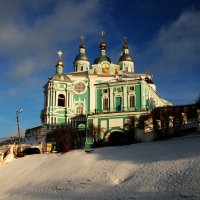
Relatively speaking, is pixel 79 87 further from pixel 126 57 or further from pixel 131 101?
pixel 126 57

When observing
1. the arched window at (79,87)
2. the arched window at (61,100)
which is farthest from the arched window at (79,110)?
the arched window at (79,87)

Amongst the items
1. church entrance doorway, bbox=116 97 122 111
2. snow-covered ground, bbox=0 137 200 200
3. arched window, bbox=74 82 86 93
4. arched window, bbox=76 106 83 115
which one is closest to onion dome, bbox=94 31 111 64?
arched window, bbox=74 82 86 93

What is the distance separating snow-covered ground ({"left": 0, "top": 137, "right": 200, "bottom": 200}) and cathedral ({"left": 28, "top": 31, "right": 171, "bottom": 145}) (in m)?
11.5

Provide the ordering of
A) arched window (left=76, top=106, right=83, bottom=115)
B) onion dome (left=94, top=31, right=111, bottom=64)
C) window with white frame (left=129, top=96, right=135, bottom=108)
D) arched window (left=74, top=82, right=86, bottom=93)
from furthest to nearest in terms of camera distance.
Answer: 1. onion dome (left=94, top=31, right=111, bottom=64)
2. arched window (left=74, top=82, right=86, bottom=93)
3. arched window (left=76, top=106, right=83, bottom=115)
4. window with white frame (left=129, top=96, right=135, bottom=108)

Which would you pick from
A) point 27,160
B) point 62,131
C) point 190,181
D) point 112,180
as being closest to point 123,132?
point 62,131

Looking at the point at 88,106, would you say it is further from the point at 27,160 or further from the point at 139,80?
the point at 27,160

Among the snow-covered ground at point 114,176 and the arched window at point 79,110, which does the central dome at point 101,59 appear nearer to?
the arched window at point 79,110

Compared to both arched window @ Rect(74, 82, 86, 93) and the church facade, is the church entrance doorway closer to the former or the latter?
the church facade

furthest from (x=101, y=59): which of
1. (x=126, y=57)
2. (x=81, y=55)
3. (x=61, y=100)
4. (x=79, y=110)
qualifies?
(x=61, y=100)

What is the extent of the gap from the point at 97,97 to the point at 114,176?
81.2 ft

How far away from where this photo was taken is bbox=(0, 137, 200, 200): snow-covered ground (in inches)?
591

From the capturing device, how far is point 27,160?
1217 inches

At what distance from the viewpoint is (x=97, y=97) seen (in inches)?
1689

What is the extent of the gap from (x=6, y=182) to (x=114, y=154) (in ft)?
26.0
